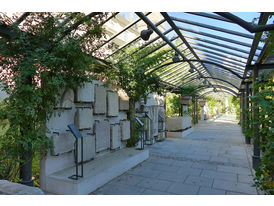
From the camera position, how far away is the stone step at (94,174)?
3061mm

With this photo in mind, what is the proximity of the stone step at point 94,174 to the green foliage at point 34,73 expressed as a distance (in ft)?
1.82

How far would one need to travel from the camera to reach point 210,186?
359 centimetres

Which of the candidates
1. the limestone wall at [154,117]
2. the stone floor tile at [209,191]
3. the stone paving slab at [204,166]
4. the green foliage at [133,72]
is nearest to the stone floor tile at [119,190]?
the stone floor tile at [209,191]

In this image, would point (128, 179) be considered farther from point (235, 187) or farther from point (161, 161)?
point (235, 187)

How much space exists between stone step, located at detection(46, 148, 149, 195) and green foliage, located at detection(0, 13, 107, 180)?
0.55 metres

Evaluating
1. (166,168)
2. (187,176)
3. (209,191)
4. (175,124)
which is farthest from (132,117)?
(175,124)

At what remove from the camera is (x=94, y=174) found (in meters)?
3.42

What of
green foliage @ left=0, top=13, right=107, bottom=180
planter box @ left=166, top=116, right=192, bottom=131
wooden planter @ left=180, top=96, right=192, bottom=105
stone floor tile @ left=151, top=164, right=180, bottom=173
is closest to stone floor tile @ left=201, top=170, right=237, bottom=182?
stone floor tile @ left=151, top=164, right=180, bottom=173

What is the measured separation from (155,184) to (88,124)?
1.84m

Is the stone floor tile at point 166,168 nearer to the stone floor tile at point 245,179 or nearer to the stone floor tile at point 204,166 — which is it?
the stone floor tile at point 204,166

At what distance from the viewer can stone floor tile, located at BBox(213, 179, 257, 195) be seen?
134 inches

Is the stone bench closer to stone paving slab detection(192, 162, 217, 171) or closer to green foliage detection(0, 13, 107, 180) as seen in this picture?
green foliage detection(0, 13, 107, 180)

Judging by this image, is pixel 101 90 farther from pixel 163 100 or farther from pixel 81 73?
pixel 163 100

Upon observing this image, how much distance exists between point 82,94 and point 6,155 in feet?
5.55
